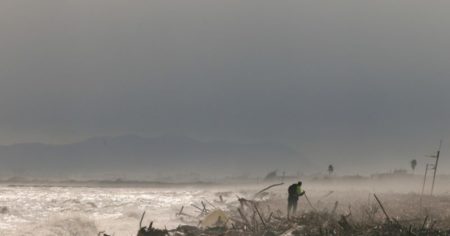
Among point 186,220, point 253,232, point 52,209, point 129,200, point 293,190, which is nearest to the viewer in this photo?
point 253,232

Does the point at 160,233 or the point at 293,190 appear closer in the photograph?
the point at 160,233

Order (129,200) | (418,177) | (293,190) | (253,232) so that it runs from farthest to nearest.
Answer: (418,177), (129,200), (293,190), (253,232)

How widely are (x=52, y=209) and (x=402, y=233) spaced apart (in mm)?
21115

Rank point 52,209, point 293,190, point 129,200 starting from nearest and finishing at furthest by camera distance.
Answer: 1. point 293,190
2. point 52,209
3. point 129,200

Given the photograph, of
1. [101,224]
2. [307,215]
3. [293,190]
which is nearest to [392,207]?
[293,190]

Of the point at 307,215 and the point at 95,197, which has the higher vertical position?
the point at 307,215

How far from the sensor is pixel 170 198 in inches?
1524

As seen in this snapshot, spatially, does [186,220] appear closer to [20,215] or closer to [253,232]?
[20,215]

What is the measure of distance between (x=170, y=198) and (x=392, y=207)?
16685 millimetres

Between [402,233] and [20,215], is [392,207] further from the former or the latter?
[20,215]

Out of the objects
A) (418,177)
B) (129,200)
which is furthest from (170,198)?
(418,177)

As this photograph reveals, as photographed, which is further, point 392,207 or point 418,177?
point 418,177

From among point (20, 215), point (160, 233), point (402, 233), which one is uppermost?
point (402, 233)

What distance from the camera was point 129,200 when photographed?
37188 mm
